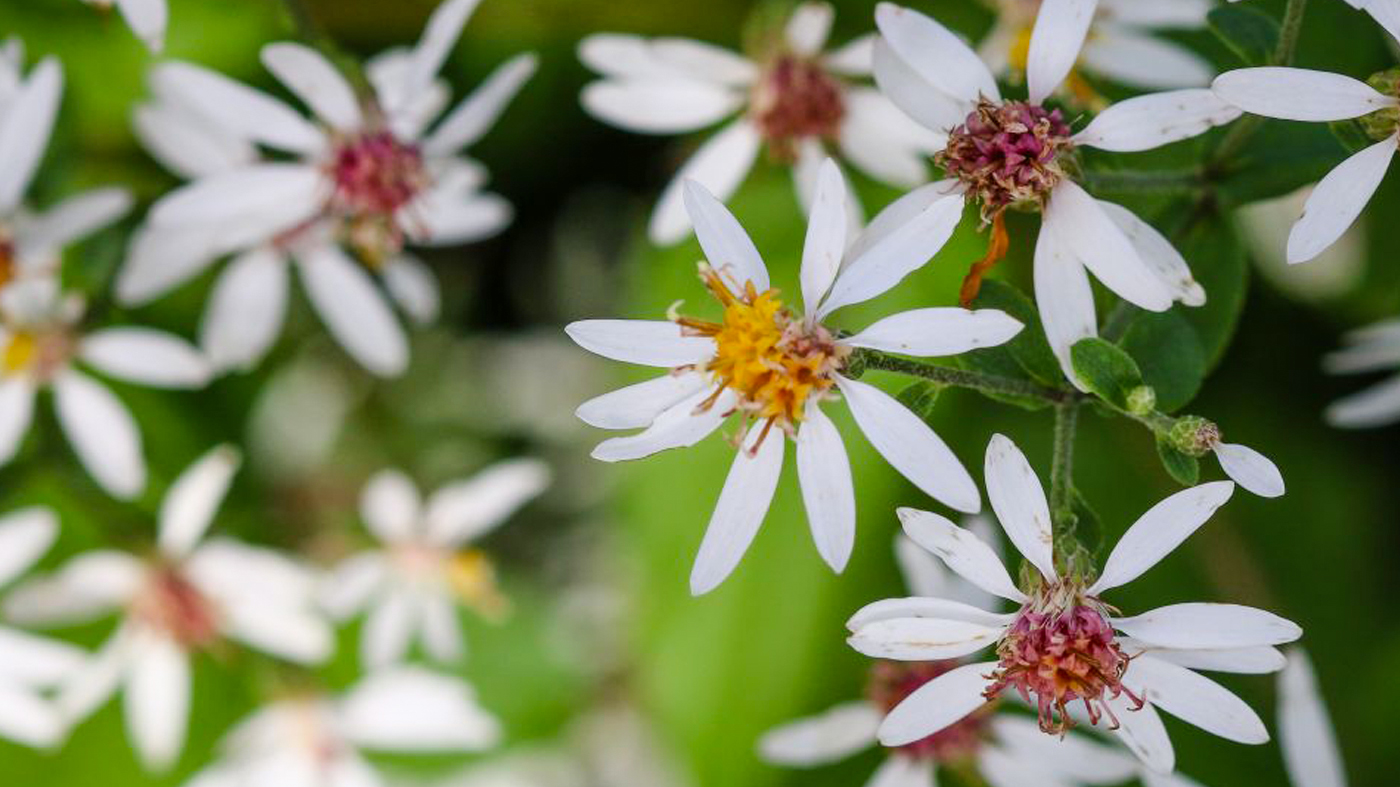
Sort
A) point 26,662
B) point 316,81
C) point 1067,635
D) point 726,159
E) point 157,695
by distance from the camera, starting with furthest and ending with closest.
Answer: point 157,695 → point 26,662 → point 726,159 → point 316,81 → point 1067,635

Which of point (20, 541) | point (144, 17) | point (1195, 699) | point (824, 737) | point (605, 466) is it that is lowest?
point (1195, 699)

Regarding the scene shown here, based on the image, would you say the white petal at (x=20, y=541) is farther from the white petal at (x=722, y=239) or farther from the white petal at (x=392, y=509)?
the white petal at (x=722, y=239)

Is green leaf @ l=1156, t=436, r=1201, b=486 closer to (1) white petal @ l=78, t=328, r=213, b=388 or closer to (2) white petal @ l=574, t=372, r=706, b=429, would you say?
(2) white petal @ l=574, t=372, r=706, b=429

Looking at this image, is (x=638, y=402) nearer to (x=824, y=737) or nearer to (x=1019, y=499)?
(x=1019, y=499)

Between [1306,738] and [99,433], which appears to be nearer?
[1306,738]

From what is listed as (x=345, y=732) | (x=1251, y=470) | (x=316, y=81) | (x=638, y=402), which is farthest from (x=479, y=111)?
(x=345, y=732)

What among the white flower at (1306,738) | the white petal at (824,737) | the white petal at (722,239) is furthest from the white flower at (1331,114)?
the white petal at (824,737)
